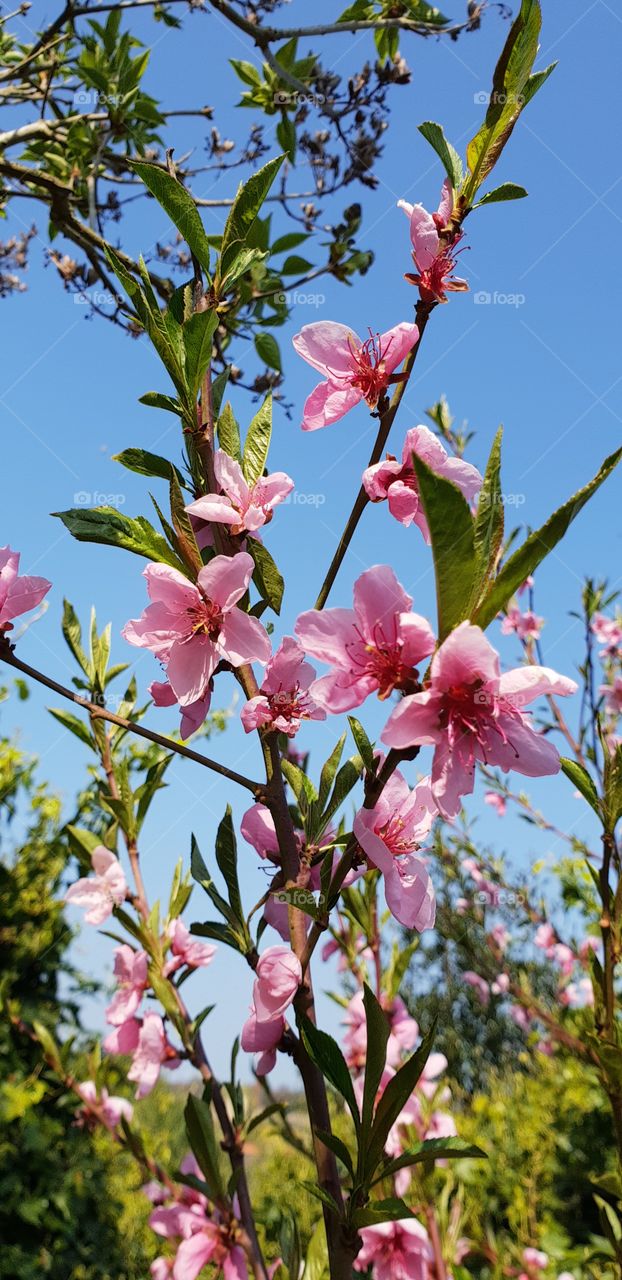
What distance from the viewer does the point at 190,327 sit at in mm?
810

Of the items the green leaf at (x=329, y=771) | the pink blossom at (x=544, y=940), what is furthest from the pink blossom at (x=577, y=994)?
the green leaf at (x=329, y=771)

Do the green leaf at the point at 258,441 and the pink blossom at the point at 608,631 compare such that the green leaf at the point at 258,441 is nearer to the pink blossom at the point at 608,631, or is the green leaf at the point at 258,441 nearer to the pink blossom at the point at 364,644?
the pink blossom at the point at 364,644

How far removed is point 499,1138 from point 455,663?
5.67m

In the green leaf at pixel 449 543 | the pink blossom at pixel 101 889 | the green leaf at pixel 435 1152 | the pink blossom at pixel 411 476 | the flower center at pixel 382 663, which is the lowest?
the pink blossom at pixel 101 889

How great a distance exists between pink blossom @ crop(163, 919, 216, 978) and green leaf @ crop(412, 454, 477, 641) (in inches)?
44.6

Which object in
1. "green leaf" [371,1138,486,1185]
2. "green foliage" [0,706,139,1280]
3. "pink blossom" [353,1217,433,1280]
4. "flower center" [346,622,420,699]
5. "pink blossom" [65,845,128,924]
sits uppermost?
"flower center" [346,622,420,699]

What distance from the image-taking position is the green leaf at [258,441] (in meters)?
0.92

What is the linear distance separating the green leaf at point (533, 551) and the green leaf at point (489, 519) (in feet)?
0.04

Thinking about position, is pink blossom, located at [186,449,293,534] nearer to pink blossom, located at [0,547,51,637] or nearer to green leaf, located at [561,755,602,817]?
pink blossom, located at [0,547,51,637]

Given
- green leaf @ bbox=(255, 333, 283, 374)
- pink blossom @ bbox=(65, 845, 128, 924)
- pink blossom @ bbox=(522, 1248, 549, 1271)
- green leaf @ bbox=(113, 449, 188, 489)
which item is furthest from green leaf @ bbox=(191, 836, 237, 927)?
pink blossom @ bbox=(522, 1248, 549, 1271)

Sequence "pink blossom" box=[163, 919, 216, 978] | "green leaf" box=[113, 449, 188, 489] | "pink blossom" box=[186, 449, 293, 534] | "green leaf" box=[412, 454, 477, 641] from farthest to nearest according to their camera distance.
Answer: "pink blossom" box=[163, 919, 216, 978], "green leaf" box=[113, 449, 188, 489], "pink blossom" box=[186, 449, 293, 534], "green leaf" box=[412, 454, 477, 641]

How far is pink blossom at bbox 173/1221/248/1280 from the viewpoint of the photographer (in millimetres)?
1087

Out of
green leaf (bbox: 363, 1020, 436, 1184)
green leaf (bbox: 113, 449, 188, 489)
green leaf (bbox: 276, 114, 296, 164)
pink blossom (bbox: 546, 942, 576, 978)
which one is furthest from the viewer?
pink blossom (bbox: 546, 942, 576, 978)

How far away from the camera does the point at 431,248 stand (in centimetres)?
90
